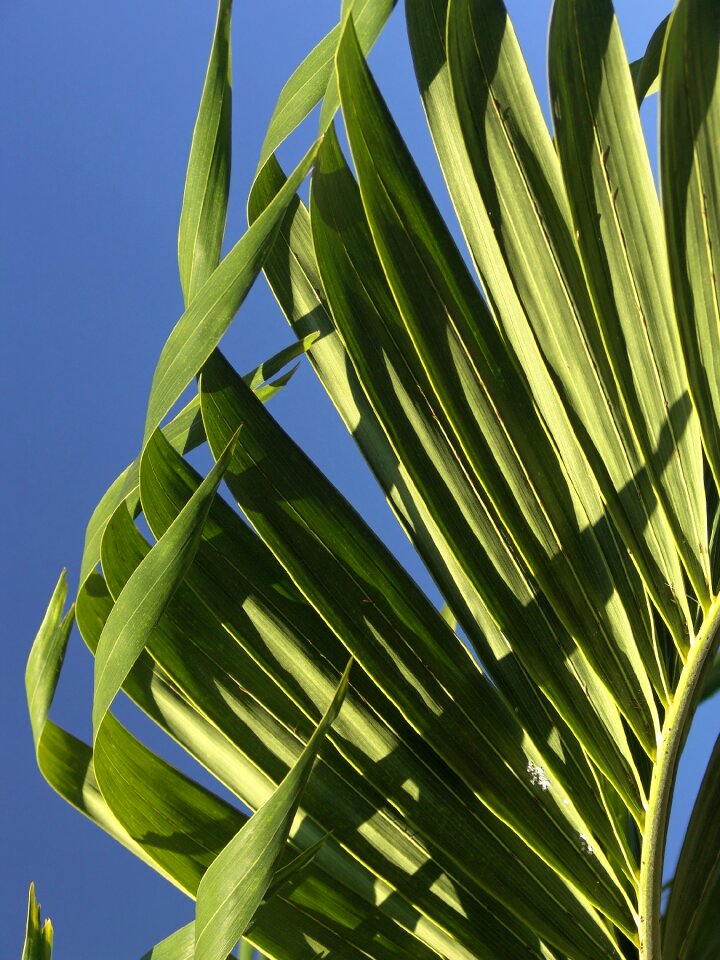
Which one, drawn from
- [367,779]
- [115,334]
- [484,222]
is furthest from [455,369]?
[115,334]

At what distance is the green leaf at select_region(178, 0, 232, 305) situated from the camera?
0.36 metres

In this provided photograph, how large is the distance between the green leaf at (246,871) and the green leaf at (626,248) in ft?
0.71

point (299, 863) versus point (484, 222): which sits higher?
point (484, 222)

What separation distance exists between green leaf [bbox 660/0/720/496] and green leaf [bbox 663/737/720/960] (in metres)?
0.21

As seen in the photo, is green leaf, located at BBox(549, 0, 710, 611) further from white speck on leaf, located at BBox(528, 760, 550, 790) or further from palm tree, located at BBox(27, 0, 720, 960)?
white speck on leaf, located at BBox(528, 760, 550, 790)

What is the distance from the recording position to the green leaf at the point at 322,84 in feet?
1.20

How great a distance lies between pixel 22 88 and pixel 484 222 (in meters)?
4.22

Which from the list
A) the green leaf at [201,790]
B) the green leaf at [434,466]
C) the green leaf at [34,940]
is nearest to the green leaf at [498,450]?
the green leaf at [434,466]

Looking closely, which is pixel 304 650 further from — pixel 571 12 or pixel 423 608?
pixel 571 12

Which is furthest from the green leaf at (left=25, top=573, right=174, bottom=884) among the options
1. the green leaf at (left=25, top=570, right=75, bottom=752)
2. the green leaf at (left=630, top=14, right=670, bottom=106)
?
the green leaf at (left=630, top=14, right=670, bottom=106)

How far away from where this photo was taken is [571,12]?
14.3 inches

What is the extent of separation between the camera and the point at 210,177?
0.37 metres

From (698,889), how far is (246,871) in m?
0.31

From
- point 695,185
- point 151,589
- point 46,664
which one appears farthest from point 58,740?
point 695,185
